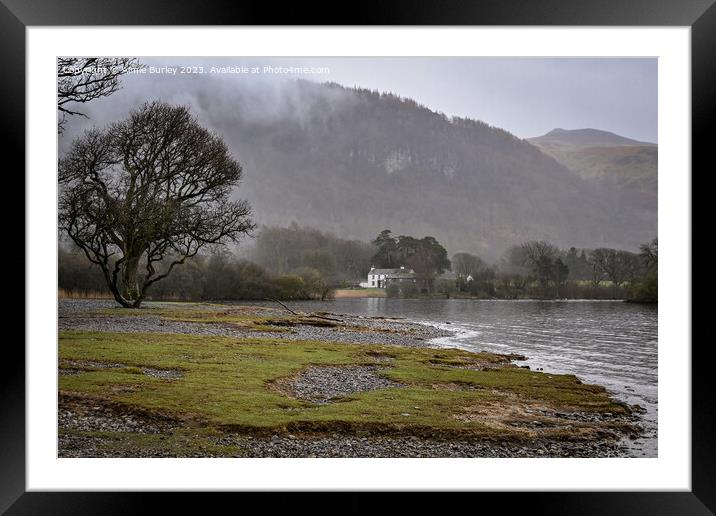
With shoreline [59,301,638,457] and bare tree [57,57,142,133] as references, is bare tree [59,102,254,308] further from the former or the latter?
shoreline [59,301,638,457]

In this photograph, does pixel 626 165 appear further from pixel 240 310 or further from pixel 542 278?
pixel 240 310

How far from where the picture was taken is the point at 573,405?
6336 millimetres

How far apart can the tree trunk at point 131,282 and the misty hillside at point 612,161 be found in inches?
201

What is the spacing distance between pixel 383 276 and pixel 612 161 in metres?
3.03

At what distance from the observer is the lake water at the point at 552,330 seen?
21.2ft

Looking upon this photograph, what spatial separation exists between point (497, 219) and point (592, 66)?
6.79 ft

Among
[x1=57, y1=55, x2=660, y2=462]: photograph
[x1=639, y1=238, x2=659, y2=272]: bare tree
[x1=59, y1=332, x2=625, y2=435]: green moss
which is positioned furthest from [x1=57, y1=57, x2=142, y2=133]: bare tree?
[x1=639, y1=238, x2=659, y2=272]: bare tree

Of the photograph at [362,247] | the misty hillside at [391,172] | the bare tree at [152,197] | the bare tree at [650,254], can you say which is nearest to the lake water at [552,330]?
the photograph at [362,247]

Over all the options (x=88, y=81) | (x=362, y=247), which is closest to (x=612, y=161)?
(x=362, y=247)

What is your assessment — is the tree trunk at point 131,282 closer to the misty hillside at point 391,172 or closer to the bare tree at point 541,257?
the misty hillside at point 391,172

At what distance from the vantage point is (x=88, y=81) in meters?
6.55

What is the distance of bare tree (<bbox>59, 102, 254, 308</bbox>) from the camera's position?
6695 mm

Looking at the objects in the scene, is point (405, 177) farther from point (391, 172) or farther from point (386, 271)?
point (386, 271)

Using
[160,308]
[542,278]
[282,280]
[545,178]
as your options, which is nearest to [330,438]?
[282,280]
